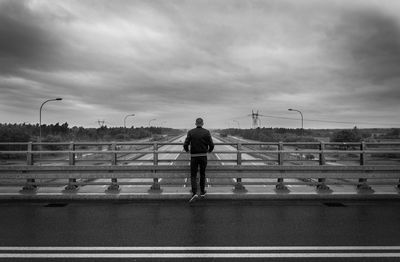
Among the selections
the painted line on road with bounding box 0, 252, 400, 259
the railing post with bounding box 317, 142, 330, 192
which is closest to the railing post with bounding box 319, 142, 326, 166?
the railing post with bounding box 317, 142, 330, 192

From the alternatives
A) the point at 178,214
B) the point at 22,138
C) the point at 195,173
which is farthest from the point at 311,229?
the point at 22,138

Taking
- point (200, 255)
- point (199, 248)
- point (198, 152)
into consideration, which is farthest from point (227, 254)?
point (198, 152)

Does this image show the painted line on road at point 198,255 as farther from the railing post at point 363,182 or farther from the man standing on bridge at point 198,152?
the railing post at point 363,182

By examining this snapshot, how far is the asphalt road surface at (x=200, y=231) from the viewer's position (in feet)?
15.6

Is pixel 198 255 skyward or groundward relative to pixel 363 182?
groundward

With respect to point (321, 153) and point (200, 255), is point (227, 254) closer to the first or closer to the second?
point (200, 255)

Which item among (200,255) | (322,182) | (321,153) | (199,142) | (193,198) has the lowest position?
(200,255)

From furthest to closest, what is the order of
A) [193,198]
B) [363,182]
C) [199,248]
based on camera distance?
1. [363,182]
2. [193,198]
3. [199,248]

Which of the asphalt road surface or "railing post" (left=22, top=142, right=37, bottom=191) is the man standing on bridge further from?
"railing post" (left=22, top=142, right=37, bottom=191)

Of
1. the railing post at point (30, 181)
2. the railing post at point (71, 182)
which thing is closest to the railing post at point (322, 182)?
the railing post at point (71, 182)

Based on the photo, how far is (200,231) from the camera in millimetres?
5926

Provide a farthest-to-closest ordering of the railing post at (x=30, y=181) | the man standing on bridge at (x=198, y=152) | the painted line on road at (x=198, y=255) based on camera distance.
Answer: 1. the railing post at (x=30, y=181)
2. the man standing on bridge at (x=198, y=152)
3. the painted line on road at (x=198, y=255)

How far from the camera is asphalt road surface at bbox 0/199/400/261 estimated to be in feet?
15.6

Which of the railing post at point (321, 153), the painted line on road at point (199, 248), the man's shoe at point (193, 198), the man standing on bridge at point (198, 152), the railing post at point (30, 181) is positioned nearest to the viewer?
the painted line on road at point (199, 248)
